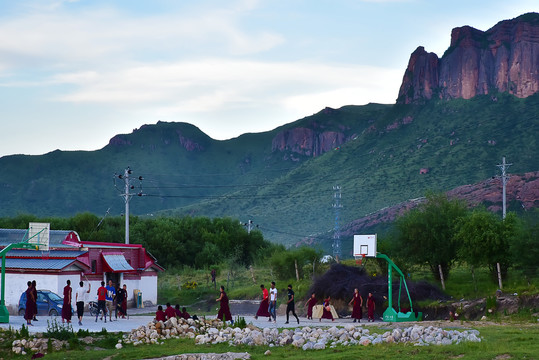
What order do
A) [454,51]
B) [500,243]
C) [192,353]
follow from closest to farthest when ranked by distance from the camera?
[192,353] → [500,243] → [454,51]

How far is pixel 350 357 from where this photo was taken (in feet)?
71.1

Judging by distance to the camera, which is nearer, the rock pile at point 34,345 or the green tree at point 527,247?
the rock pile at point 34,345

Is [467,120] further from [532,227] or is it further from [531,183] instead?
[532,227]

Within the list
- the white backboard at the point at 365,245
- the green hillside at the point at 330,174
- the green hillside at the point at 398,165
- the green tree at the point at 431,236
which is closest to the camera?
the white backboard at the point at 365,245

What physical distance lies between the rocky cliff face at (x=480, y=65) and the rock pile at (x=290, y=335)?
386 feet

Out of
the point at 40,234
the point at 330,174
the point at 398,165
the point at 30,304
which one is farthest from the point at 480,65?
the point at 30,304

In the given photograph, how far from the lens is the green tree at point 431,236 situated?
51656mm

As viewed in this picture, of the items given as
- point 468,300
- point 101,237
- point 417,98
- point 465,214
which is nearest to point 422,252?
point 465,214

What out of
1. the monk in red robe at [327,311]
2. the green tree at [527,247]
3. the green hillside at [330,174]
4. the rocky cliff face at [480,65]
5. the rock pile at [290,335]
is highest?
the rocky cliff face at [480,65]

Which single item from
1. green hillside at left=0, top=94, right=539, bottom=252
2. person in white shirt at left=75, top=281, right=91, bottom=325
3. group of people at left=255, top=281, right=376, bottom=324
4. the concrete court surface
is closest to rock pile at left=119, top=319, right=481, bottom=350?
the concrete court surface

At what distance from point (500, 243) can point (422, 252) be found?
20.7ft

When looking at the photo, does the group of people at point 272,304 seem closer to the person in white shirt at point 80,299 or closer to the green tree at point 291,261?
the person in white shirt at point 80,299

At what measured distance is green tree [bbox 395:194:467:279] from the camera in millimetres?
51656

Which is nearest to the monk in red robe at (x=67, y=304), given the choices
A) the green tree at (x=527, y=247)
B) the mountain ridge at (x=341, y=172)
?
the green tree at (x=527, y=247)
